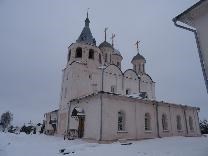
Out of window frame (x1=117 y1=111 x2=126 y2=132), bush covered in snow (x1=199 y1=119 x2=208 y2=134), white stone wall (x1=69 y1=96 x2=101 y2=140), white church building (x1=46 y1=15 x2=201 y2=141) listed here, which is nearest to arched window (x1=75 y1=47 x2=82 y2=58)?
white church building (x1=46 y1=15 x2=201 y2=141)

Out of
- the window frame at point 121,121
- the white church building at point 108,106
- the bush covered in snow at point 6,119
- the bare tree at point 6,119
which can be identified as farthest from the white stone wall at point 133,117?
the bare tree at point 6,119

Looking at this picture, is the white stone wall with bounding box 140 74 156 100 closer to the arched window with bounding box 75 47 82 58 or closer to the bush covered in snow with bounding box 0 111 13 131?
the arched window with bounding box 75 47 82 58

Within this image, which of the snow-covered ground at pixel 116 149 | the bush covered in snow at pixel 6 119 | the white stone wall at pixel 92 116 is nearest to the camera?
the snow-covered ground at pixel 116 149

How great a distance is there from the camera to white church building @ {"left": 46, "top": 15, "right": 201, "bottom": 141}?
17.1 m

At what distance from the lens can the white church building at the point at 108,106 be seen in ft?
56.0

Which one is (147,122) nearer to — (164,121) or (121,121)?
(164,121)

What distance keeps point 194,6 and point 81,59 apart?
19603mm

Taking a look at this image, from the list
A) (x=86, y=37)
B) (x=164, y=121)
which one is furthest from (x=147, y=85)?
(x=86, y=37)

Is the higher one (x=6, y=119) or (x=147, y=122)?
(x=6, y=119)

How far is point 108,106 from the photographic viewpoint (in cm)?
1692

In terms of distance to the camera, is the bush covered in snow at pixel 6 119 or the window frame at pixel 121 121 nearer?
the window frame at pixel 121 121

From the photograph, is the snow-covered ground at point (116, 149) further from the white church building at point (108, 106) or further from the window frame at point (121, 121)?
the window frame at point (121, 121)

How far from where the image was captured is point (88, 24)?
32.2m

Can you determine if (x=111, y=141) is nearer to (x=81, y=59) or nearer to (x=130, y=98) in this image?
(x=130, y=98)
